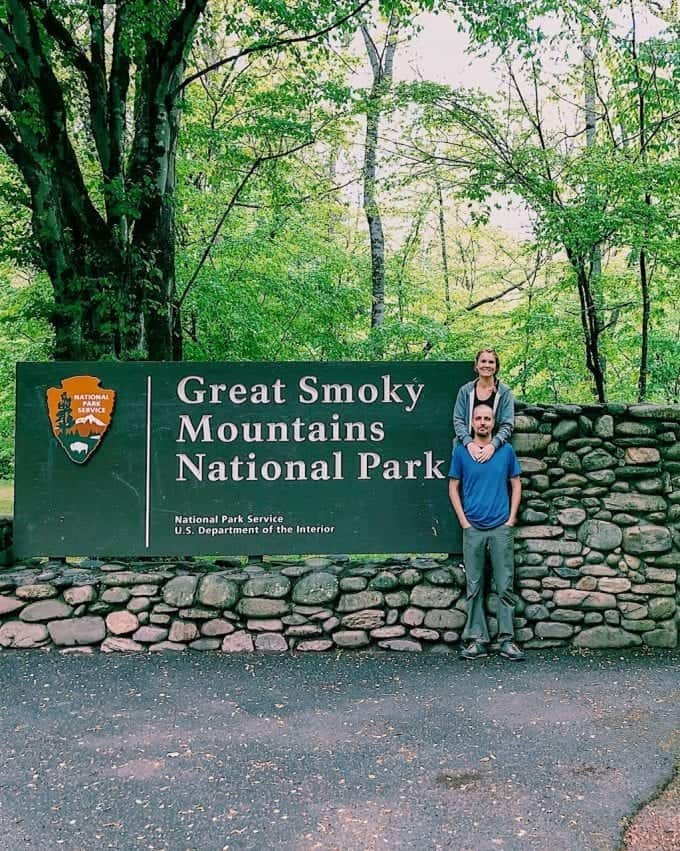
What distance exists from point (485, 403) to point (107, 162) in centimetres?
480

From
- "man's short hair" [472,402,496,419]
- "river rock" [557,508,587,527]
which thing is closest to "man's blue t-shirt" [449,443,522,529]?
"man's short hair" [472,402,496,419]

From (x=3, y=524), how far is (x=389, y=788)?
13.2 feet

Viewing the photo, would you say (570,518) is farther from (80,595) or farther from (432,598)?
(80,595)

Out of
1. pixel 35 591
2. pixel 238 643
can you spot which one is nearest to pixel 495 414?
pixel 238 643

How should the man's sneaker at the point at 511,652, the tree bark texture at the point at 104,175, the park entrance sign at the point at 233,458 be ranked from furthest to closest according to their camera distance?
the tree bark texture at the point at 104,175
the park entrance sign at the point at 233,458
the man's sneaker at the point at 511,652

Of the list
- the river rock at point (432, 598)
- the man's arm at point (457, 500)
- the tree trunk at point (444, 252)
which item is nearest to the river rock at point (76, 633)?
the river rock at point (432, 598)

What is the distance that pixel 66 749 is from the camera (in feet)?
12.8

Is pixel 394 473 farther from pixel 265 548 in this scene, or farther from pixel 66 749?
pixel 66 749

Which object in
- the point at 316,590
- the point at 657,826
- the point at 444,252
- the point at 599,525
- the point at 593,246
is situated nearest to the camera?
Answer: the point at 657,826

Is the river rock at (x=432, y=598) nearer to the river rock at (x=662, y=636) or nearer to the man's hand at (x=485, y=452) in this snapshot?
the man's hand at (x=485, y=452)

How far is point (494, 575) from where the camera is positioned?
5.39 metres

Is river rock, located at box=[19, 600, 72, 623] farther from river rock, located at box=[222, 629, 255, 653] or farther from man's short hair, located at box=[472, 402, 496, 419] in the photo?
man's short hair, located at box=[472, 402, 496, 419]

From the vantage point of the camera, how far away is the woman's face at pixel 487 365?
17.8ft

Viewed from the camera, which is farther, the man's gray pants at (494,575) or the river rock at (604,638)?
the river rock at (604,638)
